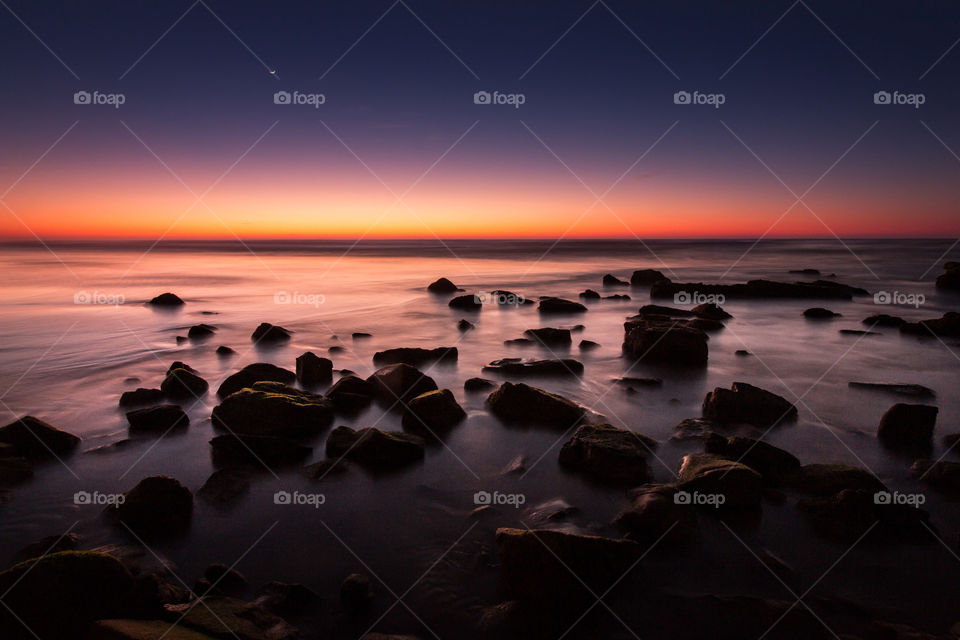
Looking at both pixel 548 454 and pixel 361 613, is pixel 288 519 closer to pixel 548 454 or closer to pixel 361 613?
pixel 361 613

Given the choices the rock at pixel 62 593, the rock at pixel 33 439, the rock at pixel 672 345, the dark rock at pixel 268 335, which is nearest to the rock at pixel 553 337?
the rock at pixel 672 345

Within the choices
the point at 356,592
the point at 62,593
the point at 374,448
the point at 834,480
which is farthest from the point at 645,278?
the point at 62,593

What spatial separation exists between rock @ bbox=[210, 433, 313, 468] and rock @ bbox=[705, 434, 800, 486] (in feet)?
14.8

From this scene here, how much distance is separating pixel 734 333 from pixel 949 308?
1177 centimetres

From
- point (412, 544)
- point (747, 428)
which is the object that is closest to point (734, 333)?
point (747, 428)

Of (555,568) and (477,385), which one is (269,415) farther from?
(555,568)

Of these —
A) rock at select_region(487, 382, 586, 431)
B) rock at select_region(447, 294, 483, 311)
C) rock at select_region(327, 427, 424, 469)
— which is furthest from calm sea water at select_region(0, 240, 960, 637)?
rock at select_region(447, 294, 483, 311)

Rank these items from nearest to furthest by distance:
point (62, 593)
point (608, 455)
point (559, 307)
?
1. point (62, 593)
2. point (608, 455)
3. point (559, 307)

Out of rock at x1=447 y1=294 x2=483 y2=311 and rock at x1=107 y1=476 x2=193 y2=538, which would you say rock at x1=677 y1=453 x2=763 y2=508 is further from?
rock at x1=447 y1=294 x2=483 y2=311

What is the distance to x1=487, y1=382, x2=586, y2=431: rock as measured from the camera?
6816mm

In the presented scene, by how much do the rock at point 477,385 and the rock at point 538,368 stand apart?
867 mm

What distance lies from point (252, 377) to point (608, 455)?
18.0 feet

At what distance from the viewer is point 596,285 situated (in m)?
28.0

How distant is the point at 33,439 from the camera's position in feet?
19.1
